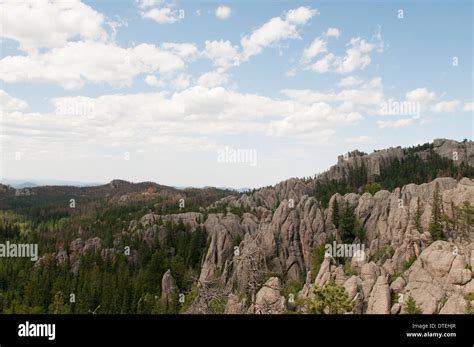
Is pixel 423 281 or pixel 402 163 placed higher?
pixel 402 163

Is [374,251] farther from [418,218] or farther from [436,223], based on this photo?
[436,223]

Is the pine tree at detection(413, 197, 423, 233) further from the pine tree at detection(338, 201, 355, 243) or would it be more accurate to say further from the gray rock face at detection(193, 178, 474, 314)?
the pine tree at detection(338, 201, 355, 243)

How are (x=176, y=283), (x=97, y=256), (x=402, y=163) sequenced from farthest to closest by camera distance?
(x=402, y=163) < (x=97, y=256) < (x=176, y=283)

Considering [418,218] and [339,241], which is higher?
[418,218]

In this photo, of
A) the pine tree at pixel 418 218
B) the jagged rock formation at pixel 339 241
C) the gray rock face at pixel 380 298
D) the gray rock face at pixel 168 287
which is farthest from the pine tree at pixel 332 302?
the gray rock face at pixel 168 287

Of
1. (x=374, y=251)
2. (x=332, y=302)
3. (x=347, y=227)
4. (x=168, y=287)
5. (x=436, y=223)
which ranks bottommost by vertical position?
(x=168, y=287)

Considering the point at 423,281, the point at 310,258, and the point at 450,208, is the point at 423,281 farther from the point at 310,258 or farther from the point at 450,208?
the point at 310,258

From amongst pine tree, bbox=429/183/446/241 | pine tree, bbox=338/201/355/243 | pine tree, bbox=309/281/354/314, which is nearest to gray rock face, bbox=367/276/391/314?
pine tree, bbox=309/281/354/314

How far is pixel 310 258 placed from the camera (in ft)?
167

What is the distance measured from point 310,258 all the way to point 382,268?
1991 cm

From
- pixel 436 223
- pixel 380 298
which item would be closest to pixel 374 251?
pixel 436 223
